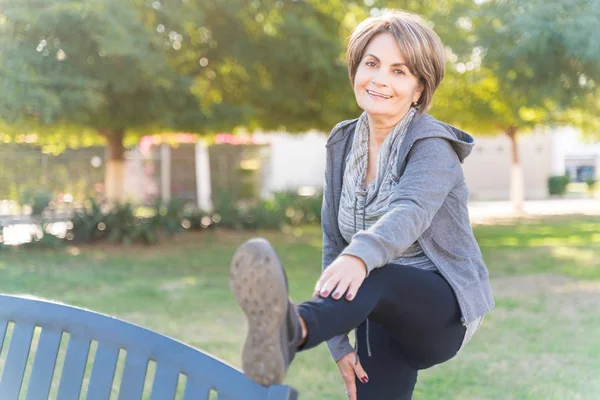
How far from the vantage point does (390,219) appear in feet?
6.06

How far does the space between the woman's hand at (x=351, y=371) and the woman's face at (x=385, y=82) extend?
0.79 metres

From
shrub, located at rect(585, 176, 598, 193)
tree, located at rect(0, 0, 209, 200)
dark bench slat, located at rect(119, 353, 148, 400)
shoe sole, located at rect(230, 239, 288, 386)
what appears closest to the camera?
shoe sole, located at rect(230, 239, 288, 386)

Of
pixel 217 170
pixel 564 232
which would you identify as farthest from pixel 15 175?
pixel 564 232

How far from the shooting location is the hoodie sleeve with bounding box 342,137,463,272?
5.77 feet

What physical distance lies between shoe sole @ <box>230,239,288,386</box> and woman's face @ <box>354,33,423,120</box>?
0.82m

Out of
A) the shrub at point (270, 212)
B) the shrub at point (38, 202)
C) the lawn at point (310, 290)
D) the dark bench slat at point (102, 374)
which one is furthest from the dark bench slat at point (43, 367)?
the shrub at point (270, 212)

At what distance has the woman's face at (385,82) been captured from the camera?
7.06 ft

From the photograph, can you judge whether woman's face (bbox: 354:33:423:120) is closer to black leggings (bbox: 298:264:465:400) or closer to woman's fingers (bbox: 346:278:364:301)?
black leggings (bbox: 298:264:465:400)

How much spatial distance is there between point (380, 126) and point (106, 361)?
104cm

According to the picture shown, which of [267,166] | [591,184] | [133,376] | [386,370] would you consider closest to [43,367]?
[133,376]

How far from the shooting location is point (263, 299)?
1535mm

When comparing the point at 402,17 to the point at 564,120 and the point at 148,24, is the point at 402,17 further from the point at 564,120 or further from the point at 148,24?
the point at 564,120

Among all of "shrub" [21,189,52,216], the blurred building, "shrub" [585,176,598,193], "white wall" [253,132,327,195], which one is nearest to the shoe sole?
"shrub" [21,189,52,216]

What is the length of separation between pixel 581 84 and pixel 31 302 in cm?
940
